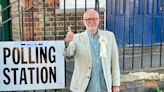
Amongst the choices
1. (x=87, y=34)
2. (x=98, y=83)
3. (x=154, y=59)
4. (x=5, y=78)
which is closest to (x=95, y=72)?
(x=98, y=83)

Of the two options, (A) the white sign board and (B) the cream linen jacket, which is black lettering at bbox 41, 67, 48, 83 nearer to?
(B) the cream linen jacket

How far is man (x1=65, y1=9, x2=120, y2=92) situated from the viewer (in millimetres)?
4418

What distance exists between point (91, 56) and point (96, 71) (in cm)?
18

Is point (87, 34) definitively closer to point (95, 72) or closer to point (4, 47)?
point (95, 72)

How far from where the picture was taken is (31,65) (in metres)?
5.04

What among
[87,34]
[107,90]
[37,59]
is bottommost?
[107,90]

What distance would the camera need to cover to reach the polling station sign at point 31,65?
4.96 meters

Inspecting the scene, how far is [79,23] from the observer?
785 cm

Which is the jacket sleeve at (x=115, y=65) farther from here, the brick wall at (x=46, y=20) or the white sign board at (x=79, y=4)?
the white sign board at (x=79, y=4)

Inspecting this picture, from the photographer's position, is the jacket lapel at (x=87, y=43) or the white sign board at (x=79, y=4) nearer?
the jacket lapel at (x=87, y=43)

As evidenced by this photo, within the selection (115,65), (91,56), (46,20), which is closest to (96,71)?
(91,56)

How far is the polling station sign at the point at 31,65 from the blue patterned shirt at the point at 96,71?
649 millimetres

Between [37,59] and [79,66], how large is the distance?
0.75 metres

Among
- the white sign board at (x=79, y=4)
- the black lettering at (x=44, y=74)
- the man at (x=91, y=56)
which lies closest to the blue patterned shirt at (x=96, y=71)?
the man at (x=91, y=56)
